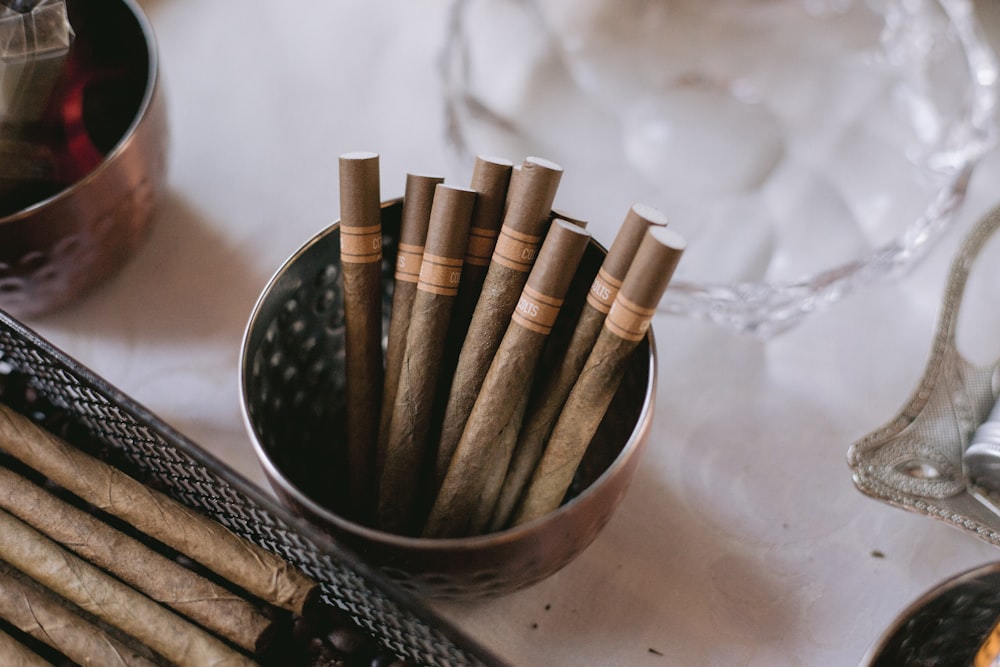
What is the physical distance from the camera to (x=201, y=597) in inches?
16.5

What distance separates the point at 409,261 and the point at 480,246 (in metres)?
0.04

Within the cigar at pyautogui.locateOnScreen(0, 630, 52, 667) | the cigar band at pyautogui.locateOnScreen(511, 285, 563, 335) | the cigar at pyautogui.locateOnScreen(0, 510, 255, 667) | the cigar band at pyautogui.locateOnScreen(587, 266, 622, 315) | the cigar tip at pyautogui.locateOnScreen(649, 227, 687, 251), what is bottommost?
the cigar at pyautogui.locateOnScreen(0, 630, 52, 667)

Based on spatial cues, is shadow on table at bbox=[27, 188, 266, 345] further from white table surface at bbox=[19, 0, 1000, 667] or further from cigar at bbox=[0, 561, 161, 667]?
cigar at bbox=[0, 561, 161, 667]

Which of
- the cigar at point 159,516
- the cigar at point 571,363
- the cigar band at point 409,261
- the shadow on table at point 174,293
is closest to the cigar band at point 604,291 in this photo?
the cigar at point 571,363

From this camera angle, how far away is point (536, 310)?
0.41 meters

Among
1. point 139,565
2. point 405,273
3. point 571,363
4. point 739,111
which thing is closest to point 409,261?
point 405,273

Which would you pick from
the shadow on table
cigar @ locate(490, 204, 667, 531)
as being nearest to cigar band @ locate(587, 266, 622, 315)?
cigar @ locate(490, 204, 667, 531)

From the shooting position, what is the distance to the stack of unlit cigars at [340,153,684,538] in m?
0.41

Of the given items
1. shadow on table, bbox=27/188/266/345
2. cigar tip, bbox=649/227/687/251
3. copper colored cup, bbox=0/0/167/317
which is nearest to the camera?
cigar tip, bbox=649/227/687/251

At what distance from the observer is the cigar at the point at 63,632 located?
0.41 metres

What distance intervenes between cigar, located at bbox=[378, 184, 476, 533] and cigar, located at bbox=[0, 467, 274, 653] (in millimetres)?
96

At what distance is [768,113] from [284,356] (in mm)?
557

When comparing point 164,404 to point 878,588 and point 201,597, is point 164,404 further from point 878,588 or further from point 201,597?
point 878,588

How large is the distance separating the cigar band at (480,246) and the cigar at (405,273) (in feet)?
0.09
